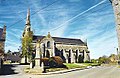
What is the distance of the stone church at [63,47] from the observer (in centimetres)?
6850

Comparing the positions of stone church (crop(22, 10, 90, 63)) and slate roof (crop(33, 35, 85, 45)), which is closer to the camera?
stone church (crop(22, 10, 90, 63))

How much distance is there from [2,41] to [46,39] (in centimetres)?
2571

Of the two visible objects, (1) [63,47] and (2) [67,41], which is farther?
(2) [67,41]

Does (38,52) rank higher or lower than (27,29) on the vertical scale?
lower

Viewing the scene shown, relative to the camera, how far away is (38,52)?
3306 cm

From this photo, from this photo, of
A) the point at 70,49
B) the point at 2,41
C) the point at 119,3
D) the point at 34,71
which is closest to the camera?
the point at 119,3

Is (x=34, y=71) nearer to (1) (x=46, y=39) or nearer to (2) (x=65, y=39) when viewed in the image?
(1) (x=46, y=39)

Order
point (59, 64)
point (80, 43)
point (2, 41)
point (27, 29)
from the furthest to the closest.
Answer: point (80, 43)
point (27, 29)
point (2, 41)
point (59, 64)

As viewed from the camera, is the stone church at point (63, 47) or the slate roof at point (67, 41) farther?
the slate roof at point (67, 41)

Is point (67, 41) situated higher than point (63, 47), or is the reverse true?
point (67, 41)

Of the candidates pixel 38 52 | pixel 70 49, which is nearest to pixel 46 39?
pixel 70 49

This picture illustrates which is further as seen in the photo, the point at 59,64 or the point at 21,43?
the point at 21,43

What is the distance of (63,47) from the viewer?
7506 centimetres

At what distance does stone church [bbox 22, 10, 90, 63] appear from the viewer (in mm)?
68500
